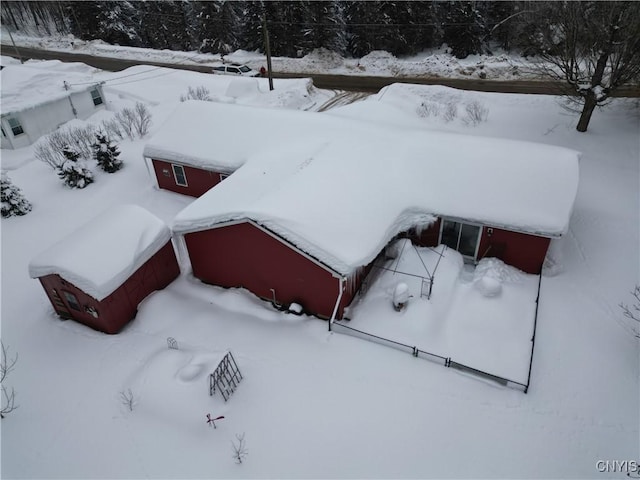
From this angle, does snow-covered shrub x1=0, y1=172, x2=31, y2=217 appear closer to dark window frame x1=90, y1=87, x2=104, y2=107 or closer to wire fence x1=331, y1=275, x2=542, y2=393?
dark window frame x1=90, y1=87, x2=104, y2=107

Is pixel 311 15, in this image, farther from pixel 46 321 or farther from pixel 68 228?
pixel 46 321

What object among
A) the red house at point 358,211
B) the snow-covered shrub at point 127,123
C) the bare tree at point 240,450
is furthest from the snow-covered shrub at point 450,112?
the bare tree at point 240,450

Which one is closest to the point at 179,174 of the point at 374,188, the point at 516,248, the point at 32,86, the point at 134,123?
the point at 134,123

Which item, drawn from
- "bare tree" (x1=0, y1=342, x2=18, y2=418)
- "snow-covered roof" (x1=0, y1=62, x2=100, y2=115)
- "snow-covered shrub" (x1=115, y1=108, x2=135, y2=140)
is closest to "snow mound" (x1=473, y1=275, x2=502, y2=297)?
"bare tree" (x1=0, y1=342, x2=18, y2=418)

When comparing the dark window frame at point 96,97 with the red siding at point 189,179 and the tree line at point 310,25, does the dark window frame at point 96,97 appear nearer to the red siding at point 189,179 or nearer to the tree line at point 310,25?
the red siding at point 189,179

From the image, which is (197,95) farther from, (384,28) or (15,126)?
(384,28)

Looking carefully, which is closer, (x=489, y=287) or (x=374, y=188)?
(x=489, y=287)
